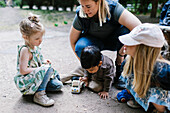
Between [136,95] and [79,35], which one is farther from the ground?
[79,35]

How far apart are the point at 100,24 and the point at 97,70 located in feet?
1.65

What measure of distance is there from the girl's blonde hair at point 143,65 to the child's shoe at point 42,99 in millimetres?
810

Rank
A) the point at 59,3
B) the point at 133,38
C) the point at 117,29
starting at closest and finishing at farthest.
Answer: the point at 133,38, the point at 117,29, the point at 59,3

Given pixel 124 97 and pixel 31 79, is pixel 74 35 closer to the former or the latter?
pixel 31 79

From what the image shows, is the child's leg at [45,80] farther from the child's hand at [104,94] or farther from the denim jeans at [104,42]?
the child's hand at [104,94]

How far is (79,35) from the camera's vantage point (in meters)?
2.30

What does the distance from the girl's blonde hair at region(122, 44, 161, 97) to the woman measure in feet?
2.01

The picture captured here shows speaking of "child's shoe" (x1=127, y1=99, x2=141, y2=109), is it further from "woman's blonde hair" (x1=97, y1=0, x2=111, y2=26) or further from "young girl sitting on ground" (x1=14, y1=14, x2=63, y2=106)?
"woman's blonde hair" (x1=97, y1=0, x2=111, y2=26)

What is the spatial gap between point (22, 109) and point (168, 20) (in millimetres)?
2032

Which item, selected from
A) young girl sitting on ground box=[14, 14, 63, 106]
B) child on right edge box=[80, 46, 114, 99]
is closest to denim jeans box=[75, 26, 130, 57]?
child on right edge box=[80, 46, 114, 99]

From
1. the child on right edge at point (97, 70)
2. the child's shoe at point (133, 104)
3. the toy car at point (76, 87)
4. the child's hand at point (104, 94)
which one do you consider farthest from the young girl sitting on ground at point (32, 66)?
the child's shoe at point (133, 104)

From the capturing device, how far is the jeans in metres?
1.86

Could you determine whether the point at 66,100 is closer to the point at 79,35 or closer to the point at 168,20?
the point at 79,35

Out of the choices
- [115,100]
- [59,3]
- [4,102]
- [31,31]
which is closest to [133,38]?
[115,100]
